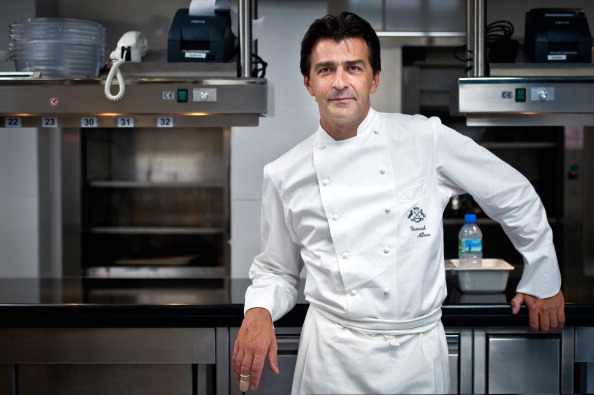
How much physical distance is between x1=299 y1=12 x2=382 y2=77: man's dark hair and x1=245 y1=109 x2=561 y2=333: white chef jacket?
0.65 feet

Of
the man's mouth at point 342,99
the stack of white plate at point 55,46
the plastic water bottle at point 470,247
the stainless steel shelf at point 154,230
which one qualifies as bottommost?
the stainless steel shelf at point 154,230

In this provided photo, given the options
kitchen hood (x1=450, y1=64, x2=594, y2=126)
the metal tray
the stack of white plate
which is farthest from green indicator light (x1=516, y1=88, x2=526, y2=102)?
the stack of white plate

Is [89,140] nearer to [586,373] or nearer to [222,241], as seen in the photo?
[222,241]

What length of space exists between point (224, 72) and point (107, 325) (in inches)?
38.2

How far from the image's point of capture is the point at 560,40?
2.42 meters

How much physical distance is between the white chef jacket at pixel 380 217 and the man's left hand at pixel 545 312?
0.35ft

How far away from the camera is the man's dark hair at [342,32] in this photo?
1.76 metres

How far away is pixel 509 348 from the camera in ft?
7.19

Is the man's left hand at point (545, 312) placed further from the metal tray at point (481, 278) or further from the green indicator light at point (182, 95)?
the green indicator light at point (182, 95)

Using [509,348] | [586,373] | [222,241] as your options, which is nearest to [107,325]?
[509,348]

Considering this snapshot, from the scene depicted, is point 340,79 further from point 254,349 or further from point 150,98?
point 150,98

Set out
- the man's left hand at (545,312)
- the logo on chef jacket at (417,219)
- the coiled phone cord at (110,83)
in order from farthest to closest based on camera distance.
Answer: the coiled phone cord at (110,83) → the man's left hand at (545,312) → the logo on chef jacket at (417,219)

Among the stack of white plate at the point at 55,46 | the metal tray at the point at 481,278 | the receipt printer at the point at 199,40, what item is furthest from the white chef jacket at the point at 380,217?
the stack of white plate at the point at 55,46

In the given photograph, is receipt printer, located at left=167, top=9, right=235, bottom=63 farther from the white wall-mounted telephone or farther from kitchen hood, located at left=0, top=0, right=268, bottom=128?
the white wall-mounted telephone
